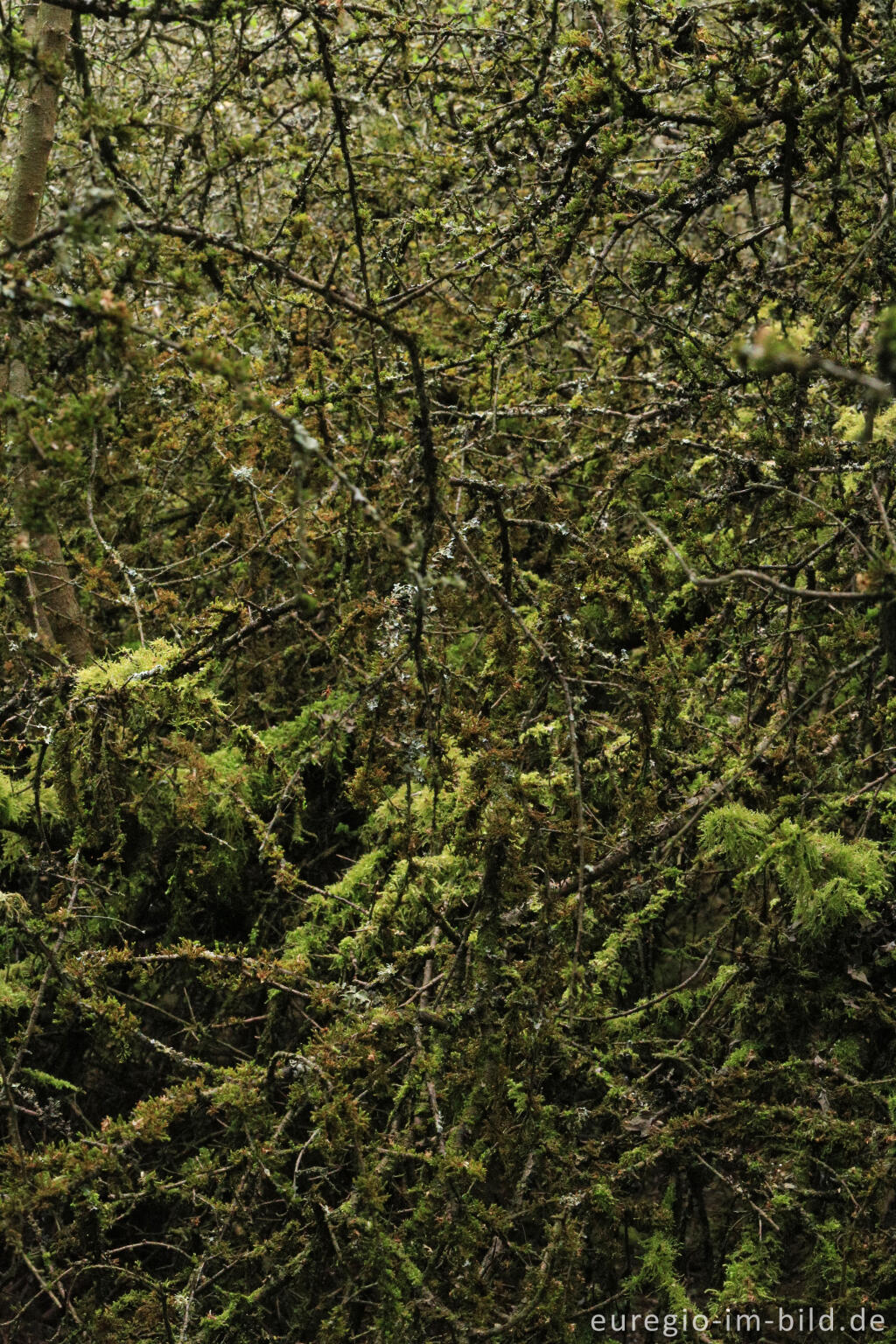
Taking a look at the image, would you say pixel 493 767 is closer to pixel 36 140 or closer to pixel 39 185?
pixel 39 185

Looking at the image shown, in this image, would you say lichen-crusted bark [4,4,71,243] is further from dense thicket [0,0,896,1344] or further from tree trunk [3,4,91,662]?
dense thicket [0,0,896,1344]

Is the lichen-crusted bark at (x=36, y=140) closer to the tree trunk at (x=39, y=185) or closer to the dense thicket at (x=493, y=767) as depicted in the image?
the tree trunk at (x=39, y=185)

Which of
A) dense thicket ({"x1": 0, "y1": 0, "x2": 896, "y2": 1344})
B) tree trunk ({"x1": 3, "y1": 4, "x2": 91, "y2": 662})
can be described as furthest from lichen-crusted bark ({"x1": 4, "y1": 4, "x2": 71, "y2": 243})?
dense thicket ({"x1": 0, "y1": 0, "x2": 896, "y2": 1344})


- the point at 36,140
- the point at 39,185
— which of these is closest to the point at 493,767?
the point at 39,185

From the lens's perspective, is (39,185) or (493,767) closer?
→ (493,767)

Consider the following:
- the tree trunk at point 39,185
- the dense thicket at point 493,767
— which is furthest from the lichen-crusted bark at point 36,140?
the dense thicket at point 493,767

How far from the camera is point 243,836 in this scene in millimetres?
3947

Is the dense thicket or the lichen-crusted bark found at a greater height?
the lichen-crusted bark

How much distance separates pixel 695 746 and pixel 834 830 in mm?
496

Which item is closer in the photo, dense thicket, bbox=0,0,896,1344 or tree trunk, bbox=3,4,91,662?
dense thicket, bbox=0,0,896,1344

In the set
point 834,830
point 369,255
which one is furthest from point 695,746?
point 369,255

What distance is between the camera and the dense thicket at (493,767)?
262cm

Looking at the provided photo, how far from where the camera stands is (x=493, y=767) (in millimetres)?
2469

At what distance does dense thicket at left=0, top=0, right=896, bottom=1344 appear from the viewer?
2.62m
